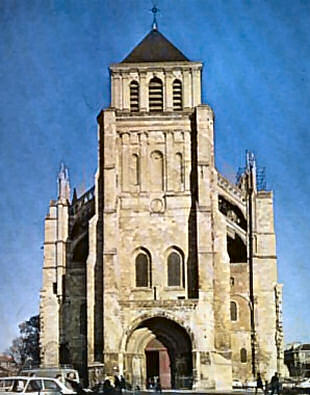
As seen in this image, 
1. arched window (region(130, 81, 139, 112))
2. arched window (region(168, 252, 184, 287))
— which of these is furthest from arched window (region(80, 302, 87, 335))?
arched window (region(130, 81, 139, 112))

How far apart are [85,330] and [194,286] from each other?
631 centimetres

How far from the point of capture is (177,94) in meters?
52.3

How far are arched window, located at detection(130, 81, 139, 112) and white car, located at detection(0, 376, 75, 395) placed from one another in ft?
80.7

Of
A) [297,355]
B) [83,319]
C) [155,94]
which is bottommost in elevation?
[297,355]

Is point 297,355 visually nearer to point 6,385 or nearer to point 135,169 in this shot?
point 135,169

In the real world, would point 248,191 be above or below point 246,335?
above

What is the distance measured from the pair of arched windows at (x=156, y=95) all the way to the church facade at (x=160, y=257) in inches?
2.5

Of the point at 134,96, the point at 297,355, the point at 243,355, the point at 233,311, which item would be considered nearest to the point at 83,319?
the point at 233,311

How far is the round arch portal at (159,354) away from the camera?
48688 mm

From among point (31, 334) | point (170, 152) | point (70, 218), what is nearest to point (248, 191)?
point (170, 152)

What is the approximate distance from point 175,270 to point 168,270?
14.0 inches

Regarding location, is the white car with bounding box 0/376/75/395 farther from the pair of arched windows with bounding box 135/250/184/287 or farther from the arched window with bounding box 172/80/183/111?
the arched window with bounding box 172/80/183/111

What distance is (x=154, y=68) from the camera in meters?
52.4

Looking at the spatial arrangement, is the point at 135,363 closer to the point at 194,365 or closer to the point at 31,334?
the point at 194,365
